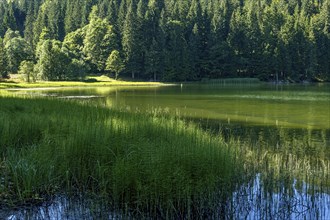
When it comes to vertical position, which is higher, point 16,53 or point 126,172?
point 16,53

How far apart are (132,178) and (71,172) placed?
1762 mm

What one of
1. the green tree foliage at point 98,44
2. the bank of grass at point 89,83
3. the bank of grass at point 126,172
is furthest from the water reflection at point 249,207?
the green tree foliage at point 98,44

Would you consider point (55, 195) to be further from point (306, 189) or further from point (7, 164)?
point (306, 189)

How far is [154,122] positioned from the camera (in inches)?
506

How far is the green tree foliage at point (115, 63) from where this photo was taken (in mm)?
95375

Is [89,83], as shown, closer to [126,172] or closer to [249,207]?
[126,172]

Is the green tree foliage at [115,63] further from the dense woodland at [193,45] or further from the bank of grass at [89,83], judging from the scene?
the bank of grass at [89,83]

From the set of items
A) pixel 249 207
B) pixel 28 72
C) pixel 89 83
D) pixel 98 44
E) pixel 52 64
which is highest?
pixel 98 44

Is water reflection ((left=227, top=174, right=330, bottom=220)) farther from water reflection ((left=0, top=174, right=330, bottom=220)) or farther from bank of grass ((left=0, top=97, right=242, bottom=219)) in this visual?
bank of grass ((left=0, top=97, right=242, bottom=219))

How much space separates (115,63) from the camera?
95.4 meters

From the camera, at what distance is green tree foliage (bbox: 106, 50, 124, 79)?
9538 centimetres

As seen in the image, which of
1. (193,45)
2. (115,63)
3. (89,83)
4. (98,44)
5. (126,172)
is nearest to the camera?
(126,172)

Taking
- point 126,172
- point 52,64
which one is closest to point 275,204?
point 126,172

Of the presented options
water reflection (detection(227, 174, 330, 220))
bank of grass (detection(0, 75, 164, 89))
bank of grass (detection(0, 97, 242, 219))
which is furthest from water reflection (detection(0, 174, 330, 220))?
bank of grass (detection(0, 75, 164, 89))
